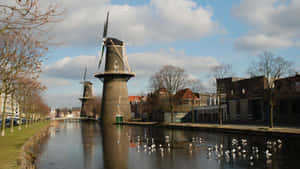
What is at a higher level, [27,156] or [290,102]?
[290,102]

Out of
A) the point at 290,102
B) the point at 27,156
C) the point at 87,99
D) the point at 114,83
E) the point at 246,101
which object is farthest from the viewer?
the point at 87,99

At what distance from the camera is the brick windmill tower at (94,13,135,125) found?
199ft

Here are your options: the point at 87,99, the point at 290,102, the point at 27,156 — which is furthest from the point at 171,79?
the point at 87,99

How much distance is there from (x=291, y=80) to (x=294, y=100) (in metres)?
2.55

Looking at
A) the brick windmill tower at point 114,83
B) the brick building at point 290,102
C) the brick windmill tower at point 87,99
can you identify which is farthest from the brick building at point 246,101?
the brick windmill tower at point 87,99

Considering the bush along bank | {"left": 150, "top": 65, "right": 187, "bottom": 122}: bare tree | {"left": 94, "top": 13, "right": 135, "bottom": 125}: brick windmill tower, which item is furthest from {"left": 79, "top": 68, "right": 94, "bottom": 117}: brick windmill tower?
the bush along bank

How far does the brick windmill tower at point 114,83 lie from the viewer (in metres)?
60.6

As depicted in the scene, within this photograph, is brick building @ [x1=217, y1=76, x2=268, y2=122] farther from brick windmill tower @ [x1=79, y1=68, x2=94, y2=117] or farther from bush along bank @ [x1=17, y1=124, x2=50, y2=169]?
brick windmill tower @ [x1=79, y1=68, x2=94, y2=117]

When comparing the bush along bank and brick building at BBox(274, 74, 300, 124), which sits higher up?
brick building at BBox(274, 74, 300, 124)

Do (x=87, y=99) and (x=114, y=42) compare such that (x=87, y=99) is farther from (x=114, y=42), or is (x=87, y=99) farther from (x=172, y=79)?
(x=172, y=79)

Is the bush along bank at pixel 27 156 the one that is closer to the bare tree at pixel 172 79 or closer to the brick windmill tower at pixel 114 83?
the bare tree at pixel 172 79

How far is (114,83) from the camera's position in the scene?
60.8 m

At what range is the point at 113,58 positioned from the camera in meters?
60.7

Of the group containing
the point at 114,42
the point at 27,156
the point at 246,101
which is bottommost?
the point at 27,156
